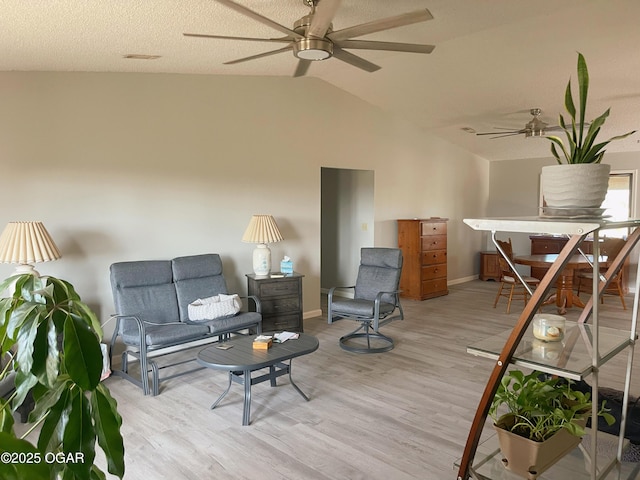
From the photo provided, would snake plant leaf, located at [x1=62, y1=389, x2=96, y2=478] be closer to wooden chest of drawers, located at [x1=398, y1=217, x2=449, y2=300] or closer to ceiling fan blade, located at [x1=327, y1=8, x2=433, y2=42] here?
ceiling fan blade, located at [x1=327, y1=8, x2=433, y2=42]

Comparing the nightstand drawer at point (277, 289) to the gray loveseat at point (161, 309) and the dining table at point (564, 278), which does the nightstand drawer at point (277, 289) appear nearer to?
the gray loveseat at point (161, 309)

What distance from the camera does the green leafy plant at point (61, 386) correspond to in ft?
3.40

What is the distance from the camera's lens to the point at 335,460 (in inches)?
108

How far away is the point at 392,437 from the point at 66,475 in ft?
7.70

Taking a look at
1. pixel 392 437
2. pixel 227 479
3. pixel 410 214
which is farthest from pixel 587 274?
pixel 227 479

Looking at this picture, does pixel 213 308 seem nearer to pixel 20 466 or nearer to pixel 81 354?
pixel 81 354

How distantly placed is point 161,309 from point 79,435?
3438 mm

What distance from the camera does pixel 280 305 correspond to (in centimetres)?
516

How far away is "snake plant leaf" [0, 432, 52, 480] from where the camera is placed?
2.89 feet

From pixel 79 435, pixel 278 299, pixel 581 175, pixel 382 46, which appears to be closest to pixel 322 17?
pixel 382 46

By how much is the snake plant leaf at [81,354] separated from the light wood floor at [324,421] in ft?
6.06

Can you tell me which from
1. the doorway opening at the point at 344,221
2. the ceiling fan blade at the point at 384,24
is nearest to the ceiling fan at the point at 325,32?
the ceiling fan blade at the point at 384,24

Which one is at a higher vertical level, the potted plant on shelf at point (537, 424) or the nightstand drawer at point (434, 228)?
the nightstand drawer at point (434, 228)

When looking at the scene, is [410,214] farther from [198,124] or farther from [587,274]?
[198,124]
